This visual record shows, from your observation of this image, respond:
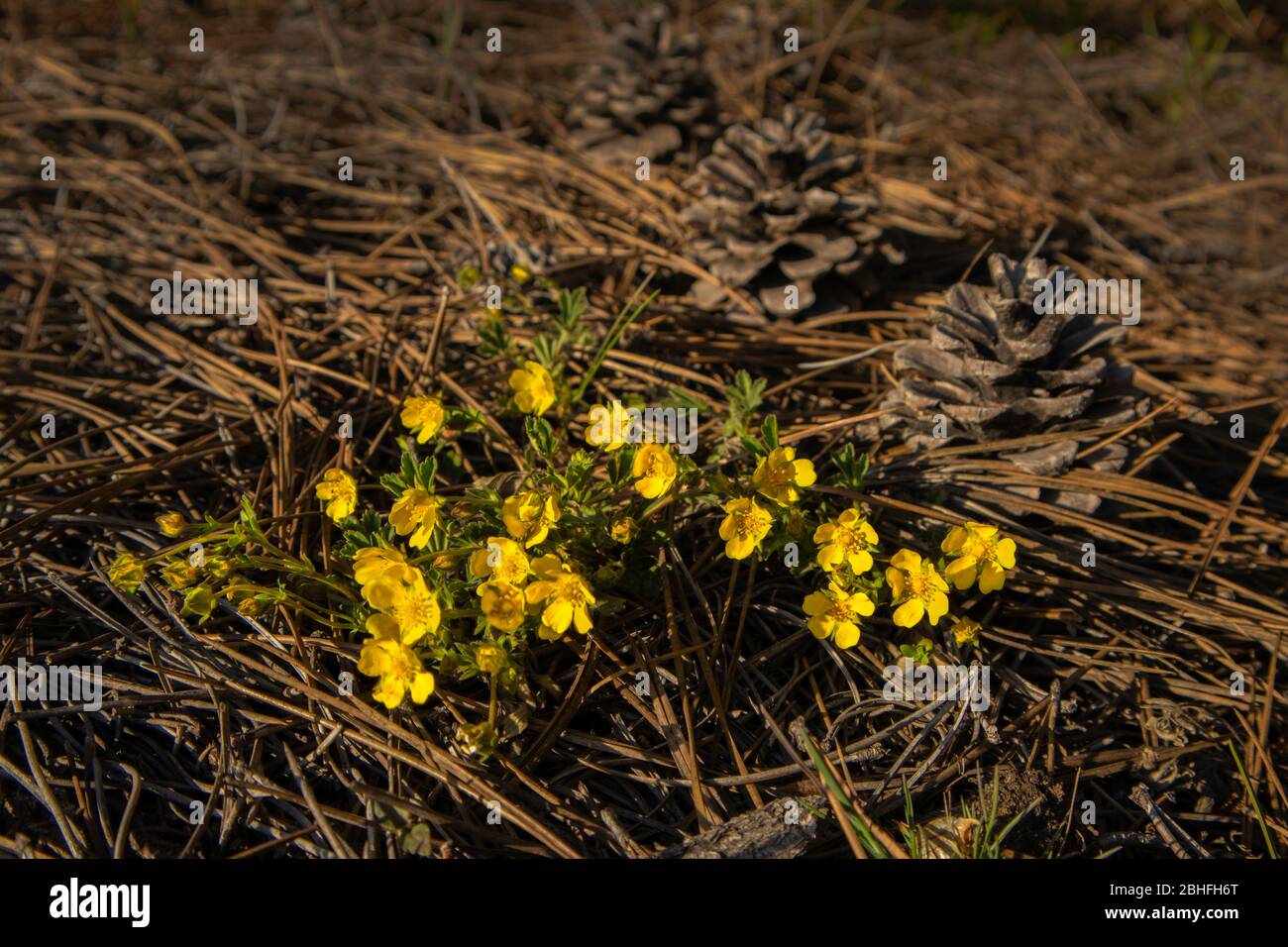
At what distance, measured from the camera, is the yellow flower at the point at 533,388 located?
2229 millimetres

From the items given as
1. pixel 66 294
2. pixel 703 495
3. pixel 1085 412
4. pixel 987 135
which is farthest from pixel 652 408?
pixel 987 135

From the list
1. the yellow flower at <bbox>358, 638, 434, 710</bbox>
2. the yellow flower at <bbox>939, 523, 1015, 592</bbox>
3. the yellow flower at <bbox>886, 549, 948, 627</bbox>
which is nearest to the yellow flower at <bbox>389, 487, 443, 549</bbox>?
the yellow flower at <bbox>358, 638, 434, 710</bbox>

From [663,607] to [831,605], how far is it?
39 centimetres

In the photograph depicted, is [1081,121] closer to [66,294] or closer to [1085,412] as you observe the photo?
[1085,412]

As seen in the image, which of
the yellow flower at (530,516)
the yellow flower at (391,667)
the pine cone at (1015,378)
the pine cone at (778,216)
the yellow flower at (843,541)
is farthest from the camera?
the pine cone at (778,216)

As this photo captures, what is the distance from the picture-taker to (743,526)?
78.5 inches

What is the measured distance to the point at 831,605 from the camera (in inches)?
78.0

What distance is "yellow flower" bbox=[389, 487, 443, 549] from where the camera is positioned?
1895 millimetres

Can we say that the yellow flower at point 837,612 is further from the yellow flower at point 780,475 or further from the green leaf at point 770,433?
the green leaf at point 770,433

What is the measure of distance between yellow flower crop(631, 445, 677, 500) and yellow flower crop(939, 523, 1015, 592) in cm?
60

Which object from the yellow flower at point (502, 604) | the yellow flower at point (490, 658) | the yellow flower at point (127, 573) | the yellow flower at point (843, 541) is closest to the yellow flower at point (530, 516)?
the yellow flower at point (502, 604)

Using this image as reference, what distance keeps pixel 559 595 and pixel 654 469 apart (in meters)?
0.34

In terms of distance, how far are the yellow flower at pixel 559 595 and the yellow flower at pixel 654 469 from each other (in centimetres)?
25

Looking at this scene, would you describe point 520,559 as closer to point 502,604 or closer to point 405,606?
point 502,604
